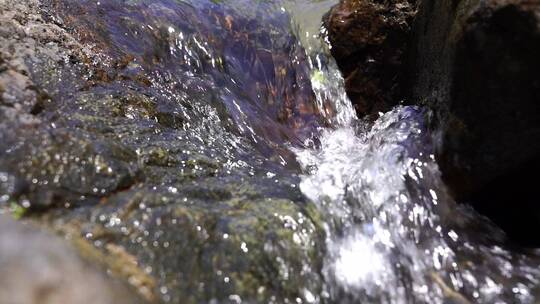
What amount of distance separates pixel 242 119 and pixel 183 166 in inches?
53.6

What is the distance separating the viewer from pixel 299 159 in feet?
13.3

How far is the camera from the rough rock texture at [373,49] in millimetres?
4953

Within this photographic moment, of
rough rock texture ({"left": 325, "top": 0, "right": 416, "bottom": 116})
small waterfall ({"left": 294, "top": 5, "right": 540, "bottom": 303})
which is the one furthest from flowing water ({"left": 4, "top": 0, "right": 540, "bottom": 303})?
rough rock texture ({"left": 325, "top": 0, "right": 416, "bottom": 116})

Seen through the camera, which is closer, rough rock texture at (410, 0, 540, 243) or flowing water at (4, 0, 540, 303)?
flowing water at (4, 0, 540, 303)

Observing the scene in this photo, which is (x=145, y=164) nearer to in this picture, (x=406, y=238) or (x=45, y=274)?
(x=45, y=274)

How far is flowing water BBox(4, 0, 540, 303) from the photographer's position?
2.43 m

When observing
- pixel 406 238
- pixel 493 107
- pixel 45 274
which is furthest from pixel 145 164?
pixel 493 107

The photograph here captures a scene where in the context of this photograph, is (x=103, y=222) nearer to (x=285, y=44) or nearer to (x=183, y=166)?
(x=183, y=166)

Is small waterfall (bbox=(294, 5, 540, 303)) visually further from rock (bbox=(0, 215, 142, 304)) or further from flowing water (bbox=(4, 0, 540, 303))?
rock (bbox=(0, 215, 142, 304))

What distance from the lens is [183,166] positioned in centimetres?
284

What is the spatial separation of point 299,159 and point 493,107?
1671 millimetres

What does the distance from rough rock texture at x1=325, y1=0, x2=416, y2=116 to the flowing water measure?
0.19m

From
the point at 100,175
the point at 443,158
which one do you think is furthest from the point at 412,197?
the point at 100,175

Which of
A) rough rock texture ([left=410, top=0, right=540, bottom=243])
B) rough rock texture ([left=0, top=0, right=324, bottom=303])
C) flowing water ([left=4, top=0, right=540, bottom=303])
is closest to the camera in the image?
rough rock texture ([left=0, top=0, right=324, bottom=303])
